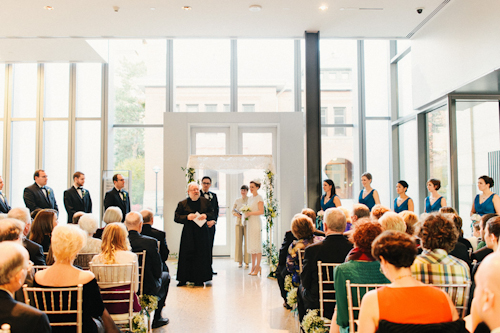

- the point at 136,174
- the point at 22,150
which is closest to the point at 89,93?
the point at 22,150

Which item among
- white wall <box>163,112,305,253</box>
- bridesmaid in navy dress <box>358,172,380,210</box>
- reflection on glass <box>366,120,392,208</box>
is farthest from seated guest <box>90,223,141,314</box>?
reflection on glass <box>366,120,392,208</box>

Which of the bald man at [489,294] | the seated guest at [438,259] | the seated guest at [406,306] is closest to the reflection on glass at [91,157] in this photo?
the seated guest at [438,259]

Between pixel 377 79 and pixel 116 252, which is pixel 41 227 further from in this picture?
pixel 377 79

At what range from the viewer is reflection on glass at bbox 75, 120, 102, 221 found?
9281mm

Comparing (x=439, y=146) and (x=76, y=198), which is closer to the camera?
(x=76, y=198)

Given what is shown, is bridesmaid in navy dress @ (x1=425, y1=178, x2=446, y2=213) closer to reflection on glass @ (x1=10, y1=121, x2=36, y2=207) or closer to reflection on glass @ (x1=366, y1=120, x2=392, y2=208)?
reflection on glass @ (x1=366, y1=120, x2=392, y2=208)

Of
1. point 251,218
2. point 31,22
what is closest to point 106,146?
point 31,22

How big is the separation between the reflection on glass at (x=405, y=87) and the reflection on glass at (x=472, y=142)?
7.62ft

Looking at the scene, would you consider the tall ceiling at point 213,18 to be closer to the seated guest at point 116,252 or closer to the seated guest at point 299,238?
the seated guest at point 299,238

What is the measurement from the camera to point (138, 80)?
375 inches

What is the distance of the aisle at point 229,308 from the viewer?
4.22 metres

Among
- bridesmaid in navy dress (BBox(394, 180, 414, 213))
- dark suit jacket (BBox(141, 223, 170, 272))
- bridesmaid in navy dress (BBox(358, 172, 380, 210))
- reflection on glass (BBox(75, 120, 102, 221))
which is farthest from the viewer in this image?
reflection on glass (BBox(75, 120, 102, 221))

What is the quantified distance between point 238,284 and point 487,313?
4.88 metres

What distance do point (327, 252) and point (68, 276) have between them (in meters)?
1.92
